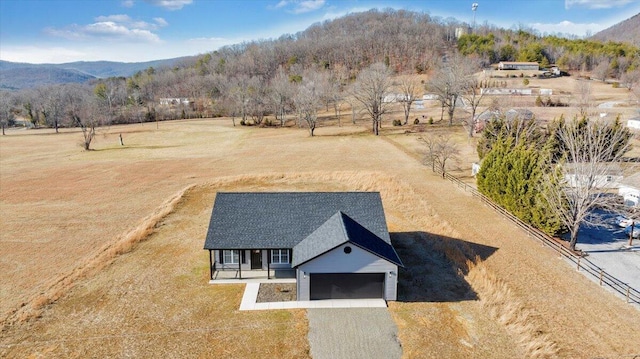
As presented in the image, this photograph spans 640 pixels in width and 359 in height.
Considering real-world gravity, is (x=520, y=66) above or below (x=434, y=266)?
above

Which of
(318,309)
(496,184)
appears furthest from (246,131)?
(318,309)

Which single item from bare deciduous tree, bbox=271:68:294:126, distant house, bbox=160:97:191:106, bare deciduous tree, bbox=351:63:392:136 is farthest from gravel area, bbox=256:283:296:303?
distant house, bbox=160:97:191:106

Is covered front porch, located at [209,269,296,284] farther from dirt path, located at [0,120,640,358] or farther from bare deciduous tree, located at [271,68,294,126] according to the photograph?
bare deciduous tree, located at [271,68,294,126]

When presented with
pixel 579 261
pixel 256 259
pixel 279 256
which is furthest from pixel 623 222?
pixel 256 259

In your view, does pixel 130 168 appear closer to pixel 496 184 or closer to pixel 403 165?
pixel 403 165

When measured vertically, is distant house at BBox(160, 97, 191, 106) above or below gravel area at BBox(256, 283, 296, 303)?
above

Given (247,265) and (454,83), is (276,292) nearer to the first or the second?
(247,265)

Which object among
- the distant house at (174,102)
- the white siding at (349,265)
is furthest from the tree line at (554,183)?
the distant house at (174,102)
